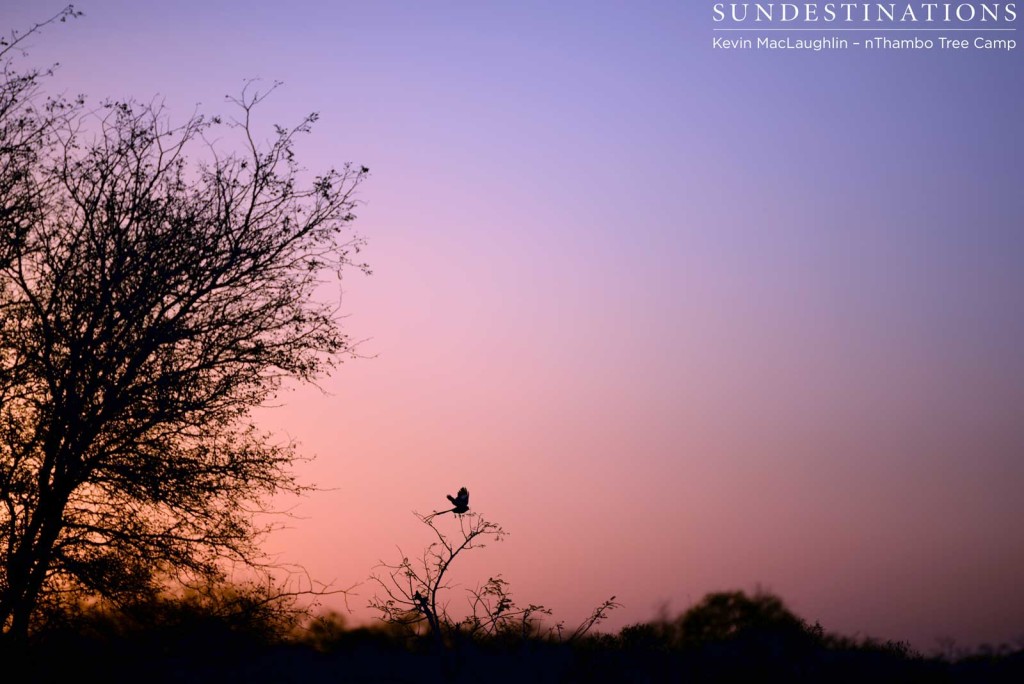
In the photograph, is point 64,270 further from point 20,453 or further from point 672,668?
point 672,668

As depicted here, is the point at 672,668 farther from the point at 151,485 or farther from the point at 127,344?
the point at 127,344

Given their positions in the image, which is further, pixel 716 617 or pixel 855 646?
pixel 716 617

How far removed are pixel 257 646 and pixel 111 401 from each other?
4704 mm

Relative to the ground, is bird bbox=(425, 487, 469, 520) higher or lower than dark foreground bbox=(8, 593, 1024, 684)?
higher

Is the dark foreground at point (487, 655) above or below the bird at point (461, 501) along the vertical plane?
below

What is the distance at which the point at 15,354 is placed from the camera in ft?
47.2

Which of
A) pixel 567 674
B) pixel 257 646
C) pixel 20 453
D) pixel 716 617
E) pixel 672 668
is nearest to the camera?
pixel 20 453

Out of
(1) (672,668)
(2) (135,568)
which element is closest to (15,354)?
(2) (135,568)

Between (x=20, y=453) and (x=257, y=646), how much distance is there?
192 inches

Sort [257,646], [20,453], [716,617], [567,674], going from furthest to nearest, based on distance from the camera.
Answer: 1. [716,617]
2. [567,674]
3. [257,646]
4. [20,453]

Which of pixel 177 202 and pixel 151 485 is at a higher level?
pixel 177 202

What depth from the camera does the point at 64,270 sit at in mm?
14789

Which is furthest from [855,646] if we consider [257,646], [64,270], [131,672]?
[64,270]

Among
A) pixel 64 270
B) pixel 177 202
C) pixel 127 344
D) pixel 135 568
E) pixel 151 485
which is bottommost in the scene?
pixel 135 568
